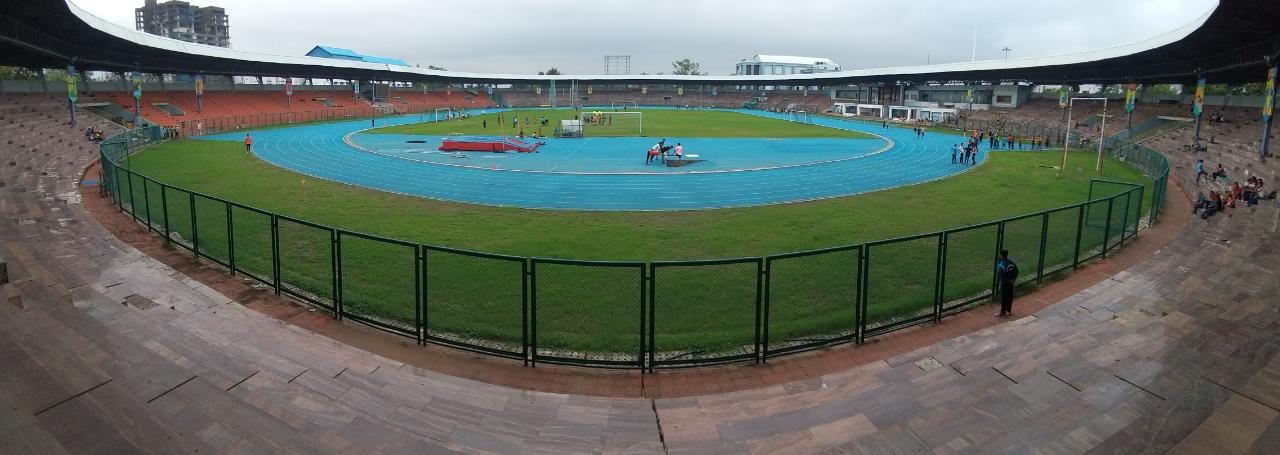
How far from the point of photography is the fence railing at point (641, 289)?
10.5 metres

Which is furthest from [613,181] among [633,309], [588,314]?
[588,314]

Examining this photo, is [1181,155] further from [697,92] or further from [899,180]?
[697,92]

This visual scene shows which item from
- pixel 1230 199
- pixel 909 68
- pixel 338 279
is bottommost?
pixel 338 279

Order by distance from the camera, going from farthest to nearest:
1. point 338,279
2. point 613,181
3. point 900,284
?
point 613,181
point 900,284
point 338,279

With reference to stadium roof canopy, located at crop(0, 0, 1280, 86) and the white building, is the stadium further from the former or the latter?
the white building

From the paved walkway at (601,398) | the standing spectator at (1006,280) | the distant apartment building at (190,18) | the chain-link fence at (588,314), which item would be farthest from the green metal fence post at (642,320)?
the distant apartment building at (190,18)

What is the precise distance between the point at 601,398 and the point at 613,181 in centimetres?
2356

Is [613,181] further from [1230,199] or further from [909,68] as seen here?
[909,68]

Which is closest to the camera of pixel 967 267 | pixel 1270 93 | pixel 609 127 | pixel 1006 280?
pixel 1006 280

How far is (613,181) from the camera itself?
3209cm

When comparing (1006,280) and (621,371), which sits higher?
(1006,280)

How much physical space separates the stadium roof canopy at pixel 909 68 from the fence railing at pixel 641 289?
65.2 ft

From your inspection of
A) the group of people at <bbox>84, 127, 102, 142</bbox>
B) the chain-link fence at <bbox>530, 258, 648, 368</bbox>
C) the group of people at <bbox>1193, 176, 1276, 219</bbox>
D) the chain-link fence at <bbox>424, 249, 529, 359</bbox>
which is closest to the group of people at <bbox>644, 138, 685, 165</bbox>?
the group of people at <bbox>1193, 176, 1276, 219</bbox>

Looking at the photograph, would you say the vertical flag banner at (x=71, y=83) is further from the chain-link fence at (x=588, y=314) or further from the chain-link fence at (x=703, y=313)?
the chain-link fence at (x=703, y=313)
